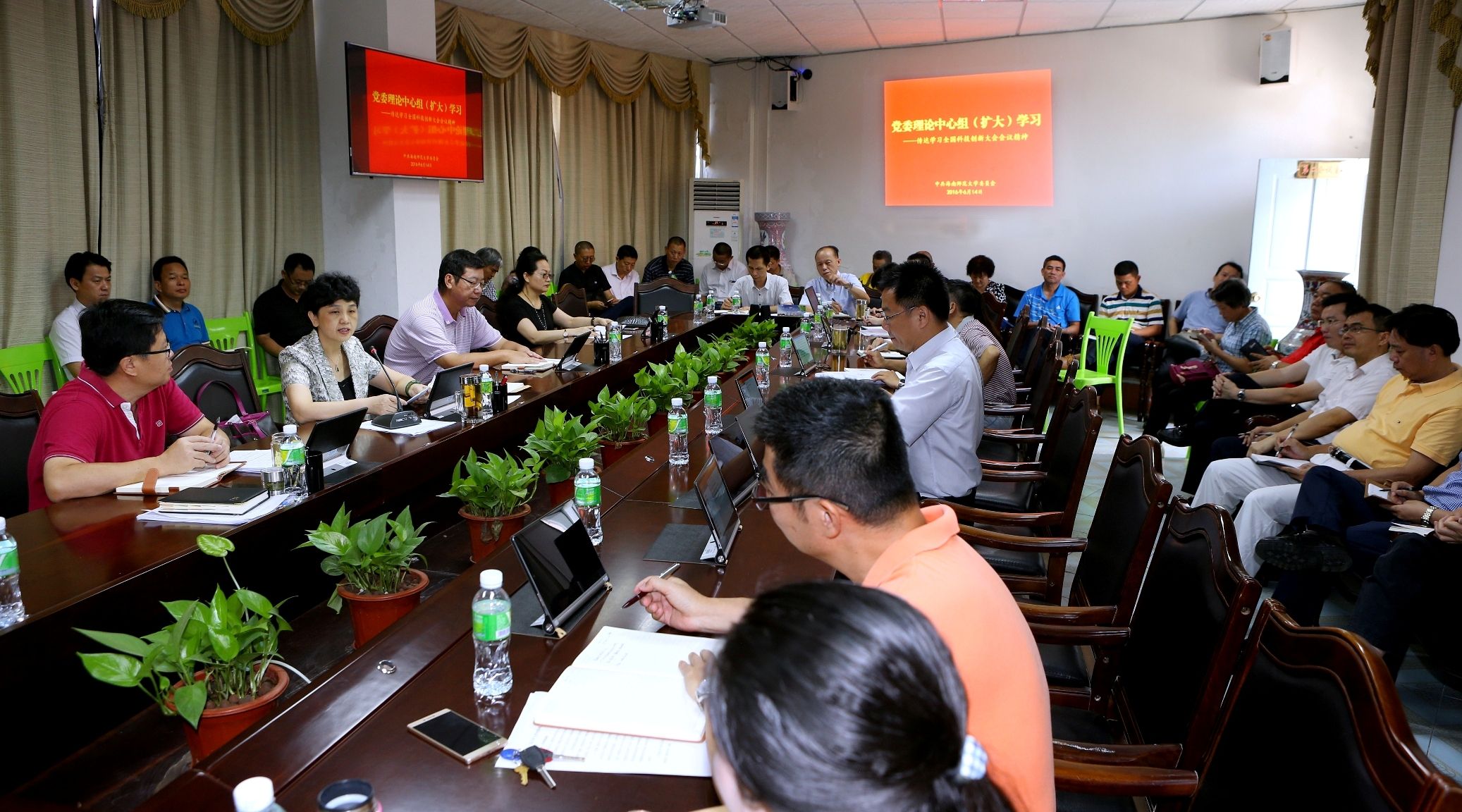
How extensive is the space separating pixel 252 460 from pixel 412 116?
3.57 m

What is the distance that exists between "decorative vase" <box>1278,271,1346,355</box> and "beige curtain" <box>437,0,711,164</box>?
529cm

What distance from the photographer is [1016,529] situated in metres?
2.80

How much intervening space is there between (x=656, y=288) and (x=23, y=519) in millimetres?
5073

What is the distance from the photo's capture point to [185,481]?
2182 millimetres

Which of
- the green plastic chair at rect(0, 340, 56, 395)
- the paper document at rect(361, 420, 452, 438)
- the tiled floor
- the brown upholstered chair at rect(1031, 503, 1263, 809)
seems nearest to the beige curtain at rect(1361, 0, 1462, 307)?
the tiled floor

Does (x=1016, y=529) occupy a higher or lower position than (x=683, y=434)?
lower

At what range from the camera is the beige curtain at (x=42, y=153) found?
12.9 feet

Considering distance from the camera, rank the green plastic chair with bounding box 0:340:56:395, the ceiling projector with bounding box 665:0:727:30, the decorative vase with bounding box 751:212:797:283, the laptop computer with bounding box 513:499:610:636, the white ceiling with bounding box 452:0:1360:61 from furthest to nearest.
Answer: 1. the decorative vase with bounding box 751:212:797:283
2. the white ceiling with bounding box 452:0:1360:61
3. the ceiling projector with bounding box 665:0:727:30
4. the green plastic chair with bounding box 0:340:56:395
5. the laptop computer with bounding box 513:499:610:636

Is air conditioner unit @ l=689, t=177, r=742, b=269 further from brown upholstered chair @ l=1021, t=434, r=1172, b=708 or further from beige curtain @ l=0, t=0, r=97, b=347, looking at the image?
brown upholstered chair @ l=1021, t=434, r=1172, b=708

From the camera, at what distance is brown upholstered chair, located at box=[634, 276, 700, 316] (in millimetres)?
6723

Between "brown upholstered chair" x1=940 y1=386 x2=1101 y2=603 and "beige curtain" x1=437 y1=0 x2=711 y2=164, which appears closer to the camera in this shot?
"brown upholstered chair" x1=940 y1=386 x2=1101 y2=603

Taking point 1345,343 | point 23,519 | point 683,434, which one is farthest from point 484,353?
point 1345,343

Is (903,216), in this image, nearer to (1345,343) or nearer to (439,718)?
(1345,343)

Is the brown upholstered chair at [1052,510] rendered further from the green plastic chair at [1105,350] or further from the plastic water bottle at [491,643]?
the green plastic chair at [1105,350]
